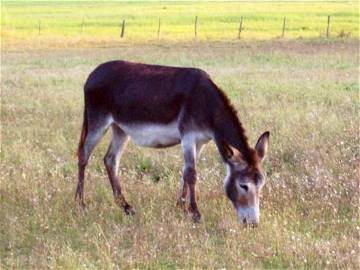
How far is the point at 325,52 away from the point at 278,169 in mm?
22752

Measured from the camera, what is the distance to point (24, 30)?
54.8 meters

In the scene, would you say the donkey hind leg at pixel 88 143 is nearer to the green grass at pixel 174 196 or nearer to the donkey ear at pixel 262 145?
the green grass at pixel 174 196

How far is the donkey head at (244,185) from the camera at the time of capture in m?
7.81

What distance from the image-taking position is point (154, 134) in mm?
8898

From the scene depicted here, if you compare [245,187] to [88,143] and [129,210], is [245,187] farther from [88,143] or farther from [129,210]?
[88,143]

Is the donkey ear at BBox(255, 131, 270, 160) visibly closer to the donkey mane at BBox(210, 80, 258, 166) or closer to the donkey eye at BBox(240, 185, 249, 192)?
the donkey mane at BBox(210, 80, 258, 166)

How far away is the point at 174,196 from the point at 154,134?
90 centimetres

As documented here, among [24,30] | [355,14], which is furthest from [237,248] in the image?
[355,14]

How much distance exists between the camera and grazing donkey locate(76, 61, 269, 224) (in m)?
7.98

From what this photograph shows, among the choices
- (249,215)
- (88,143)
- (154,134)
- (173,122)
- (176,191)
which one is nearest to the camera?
(249,215)

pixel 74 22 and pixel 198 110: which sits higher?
pixel 198 110

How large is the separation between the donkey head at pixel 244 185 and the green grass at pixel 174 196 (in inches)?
6.9

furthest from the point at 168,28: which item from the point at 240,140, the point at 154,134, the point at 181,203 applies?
the point at 240,140

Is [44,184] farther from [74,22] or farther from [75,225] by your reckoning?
[74,22]
